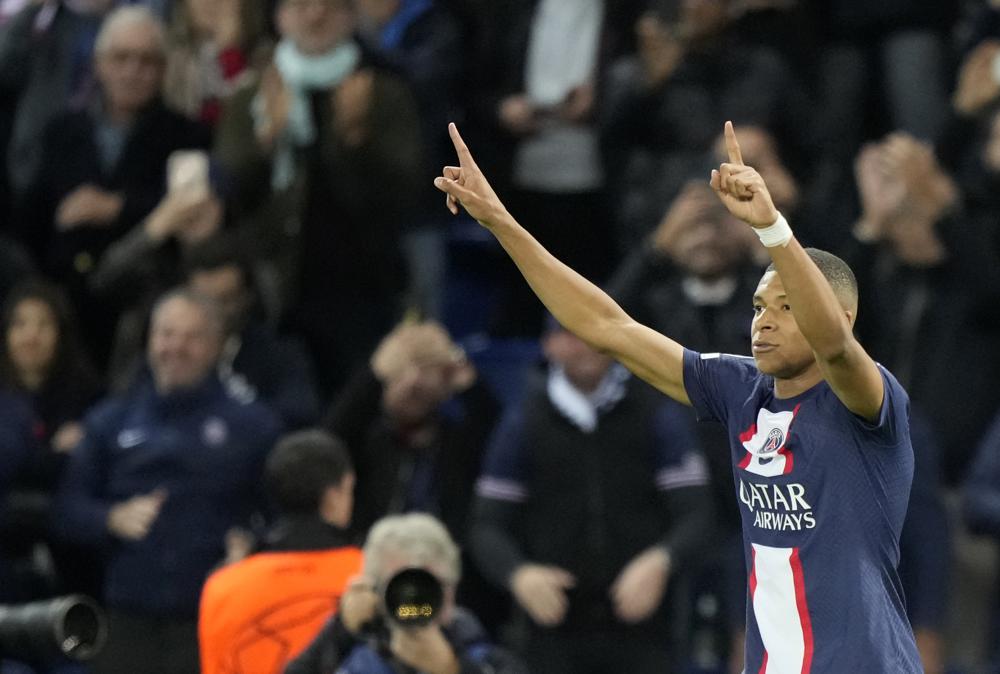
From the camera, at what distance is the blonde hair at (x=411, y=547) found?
572 cm

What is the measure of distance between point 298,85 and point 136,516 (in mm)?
2355

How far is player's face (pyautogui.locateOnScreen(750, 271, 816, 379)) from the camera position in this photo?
4699 millimetres

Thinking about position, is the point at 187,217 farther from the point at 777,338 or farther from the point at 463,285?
the point at 777,338

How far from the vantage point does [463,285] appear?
34.6 feet

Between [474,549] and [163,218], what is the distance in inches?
92.1

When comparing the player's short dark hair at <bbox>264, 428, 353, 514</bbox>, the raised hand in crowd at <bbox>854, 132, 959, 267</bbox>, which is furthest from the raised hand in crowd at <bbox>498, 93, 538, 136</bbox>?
the player's short dark hair at <bbox>264, 428, 353, 514</bbox>

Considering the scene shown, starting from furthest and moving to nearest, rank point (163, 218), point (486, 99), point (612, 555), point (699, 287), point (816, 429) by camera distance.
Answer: point (486, 99) → point (163, 218) → point (699, 287) → point (612, 555) → point (816, 429)

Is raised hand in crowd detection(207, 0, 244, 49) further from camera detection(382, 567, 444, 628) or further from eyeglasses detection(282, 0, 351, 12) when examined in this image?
camera detection(382, 567, 444, 628)

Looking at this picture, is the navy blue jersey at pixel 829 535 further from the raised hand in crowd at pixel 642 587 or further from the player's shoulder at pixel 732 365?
the raised hand in crowd at pixel 642 587

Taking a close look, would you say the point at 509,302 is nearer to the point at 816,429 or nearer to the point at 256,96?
the point at 256,96

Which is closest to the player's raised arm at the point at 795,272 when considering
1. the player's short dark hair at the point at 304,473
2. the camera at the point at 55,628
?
the camera at the point at 55,628

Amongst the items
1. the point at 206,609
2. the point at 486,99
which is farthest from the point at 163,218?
the point at 206,609

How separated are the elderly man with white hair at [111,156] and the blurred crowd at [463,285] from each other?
0.05 ft

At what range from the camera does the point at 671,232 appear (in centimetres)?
839
